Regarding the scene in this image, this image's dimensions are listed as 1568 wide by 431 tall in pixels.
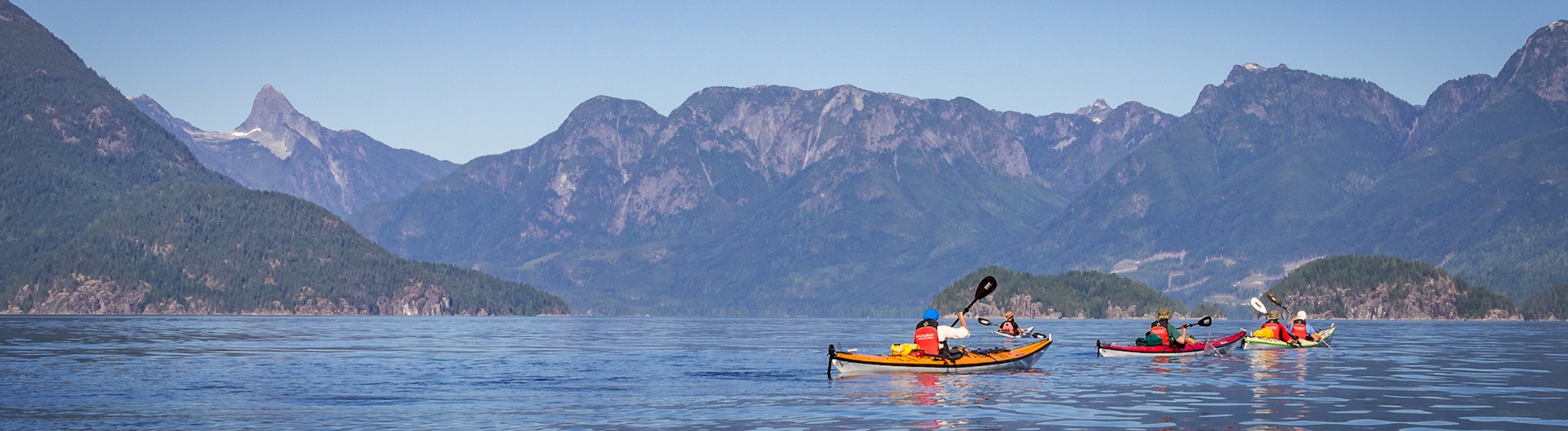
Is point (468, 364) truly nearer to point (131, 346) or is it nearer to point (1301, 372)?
point (131, 346)

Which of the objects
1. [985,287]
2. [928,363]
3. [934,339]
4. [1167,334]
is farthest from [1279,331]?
[928,363]

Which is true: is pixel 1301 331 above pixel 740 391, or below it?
above

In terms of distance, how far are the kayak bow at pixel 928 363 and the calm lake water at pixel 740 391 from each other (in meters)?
0.83

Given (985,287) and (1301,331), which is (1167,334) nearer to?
(985,287)

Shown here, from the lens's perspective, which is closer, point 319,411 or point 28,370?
point 319,411

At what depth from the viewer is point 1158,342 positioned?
109 metres

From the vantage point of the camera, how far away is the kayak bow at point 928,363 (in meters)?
82.1

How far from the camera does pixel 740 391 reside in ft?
252

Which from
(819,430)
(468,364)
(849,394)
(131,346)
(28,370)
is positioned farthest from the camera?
(131,346)

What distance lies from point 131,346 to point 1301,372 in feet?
304

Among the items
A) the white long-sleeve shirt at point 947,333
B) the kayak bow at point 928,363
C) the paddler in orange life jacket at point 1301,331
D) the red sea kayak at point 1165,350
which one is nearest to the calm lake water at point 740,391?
the kayak bow at point 928,363

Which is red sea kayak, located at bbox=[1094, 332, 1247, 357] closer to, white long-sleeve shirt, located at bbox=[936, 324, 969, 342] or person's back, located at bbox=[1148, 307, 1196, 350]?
person's back, located at bbox=[1148, 307, 1196, 350]

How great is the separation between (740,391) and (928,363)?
36.7ft

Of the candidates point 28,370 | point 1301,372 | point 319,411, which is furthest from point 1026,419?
point 28,370
